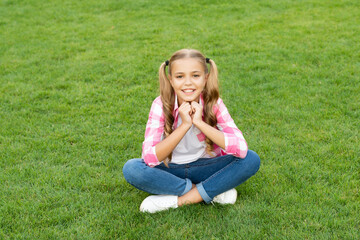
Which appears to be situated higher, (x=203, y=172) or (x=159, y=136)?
(x=159, y=136)

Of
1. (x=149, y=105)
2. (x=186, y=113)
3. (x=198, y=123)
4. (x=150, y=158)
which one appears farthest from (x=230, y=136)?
(x=149, y=105)

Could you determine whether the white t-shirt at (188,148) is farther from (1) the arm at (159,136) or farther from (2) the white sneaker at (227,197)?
(2) the white sneaker at (227,197)

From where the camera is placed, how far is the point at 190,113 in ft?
11.0

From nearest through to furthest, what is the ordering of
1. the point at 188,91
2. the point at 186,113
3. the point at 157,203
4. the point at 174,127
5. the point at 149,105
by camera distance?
1. the point at 186,113
2. the point at 188,91
3. the point at 157,203
4. the point at 174,127
5. the point at 149,105

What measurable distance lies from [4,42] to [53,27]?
128 centimetres

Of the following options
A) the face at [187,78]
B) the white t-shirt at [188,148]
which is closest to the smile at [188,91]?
the face at [187,78]

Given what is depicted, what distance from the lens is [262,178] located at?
390 cm

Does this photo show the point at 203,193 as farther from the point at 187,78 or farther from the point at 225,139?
the point at 187,78

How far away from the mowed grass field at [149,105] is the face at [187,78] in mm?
966

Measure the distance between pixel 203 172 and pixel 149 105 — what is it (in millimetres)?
2274

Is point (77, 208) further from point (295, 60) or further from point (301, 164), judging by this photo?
point (295, 60)

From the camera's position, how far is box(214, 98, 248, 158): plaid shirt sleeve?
10.8ft

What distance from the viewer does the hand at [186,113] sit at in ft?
10.7

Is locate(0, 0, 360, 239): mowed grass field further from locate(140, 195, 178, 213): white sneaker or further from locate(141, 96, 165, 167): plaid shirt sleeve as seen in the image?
locate(141, 96, 165, 167): plaid shirt sleeve
